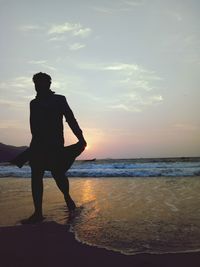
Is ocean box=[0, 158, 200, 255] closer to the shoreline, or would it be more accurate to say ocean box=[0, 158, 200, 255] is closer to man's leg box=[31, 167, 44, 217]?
the shoreline

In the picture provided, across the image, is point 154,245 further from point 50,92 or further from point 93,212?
point 50,92

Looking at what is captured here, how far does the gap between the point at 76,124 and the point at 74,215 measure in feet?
4.25

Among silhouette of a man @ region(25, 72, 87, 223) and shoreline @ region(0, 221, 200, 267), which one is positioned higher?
silhouette of a man @ region(25, 72, 87, 223)

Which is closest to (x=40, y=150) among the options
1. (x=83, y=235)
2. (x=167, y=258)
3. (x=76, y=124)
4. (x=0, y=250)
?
(x=76, y=124)

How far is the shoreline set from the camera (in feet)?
8.56

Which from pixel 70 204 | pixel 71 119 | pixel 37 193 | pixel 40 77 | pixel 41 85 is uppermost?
pixel 40 77

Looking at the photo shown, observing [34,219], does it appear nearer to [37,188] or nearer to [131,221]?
[37,188]

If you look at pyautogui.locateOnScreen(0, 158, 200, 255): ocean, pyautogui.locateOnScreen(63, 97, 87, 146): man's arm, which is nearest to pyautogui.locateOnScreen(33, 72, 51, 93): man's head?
pyautogui.locateOnScreen(63, 97, 87, 146): man's arm

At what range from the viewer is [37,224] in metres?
→ 4.29

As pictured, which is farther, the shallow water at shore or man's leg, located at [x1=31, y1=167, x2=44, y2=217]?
man's leg, located at [x1=31, y1=167, x2=44, y2=217]

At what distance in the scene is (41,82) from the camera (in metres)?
4.89

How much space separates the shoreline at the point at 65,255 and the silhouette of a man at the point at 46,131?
1327mm

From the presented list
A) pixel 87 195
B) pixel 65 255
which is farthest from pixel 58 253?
pixel 87 195

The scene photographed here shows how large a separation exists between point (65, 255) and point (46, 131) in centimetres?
229
